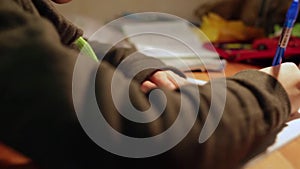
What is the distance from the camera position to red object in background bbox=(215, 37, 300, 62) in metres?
1.00

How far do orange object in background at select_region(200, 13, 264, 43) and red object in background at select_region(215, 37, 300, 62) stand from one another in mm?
57

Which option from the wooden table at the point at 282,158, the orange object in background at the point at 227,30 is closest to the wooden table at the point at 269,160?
the wooden table at the point at 282,158

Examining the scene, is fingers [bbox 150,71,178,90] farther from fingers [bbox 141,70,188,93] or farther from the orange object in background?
the orange object in background

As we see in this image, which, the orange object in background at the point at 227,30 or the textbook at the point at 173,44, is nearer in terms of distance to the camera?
the textbook at the point at 173,44

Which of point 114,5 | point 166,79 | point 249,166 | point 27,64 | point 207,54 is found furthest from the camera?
point 114,5

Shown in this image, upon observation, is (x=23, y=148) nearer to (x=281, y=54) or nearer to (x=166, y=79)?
(x=166, y=79)

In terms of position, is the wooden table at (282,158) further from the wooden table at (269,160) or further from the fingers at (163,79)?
the fingers at (163,79)

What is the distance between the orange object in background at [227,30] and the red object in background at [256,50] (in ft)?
0.19

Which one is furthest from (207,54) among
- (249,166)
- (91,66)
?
(91,66)

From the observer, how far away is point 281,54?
548 millimetres

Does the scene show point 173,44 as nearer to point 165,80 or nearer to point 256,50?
point 256,50

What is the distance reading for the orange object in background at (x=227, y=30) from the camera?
3.71 feet

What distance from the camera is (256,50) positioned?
3.42 ft

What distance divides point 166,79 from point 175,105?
21 centimetres
